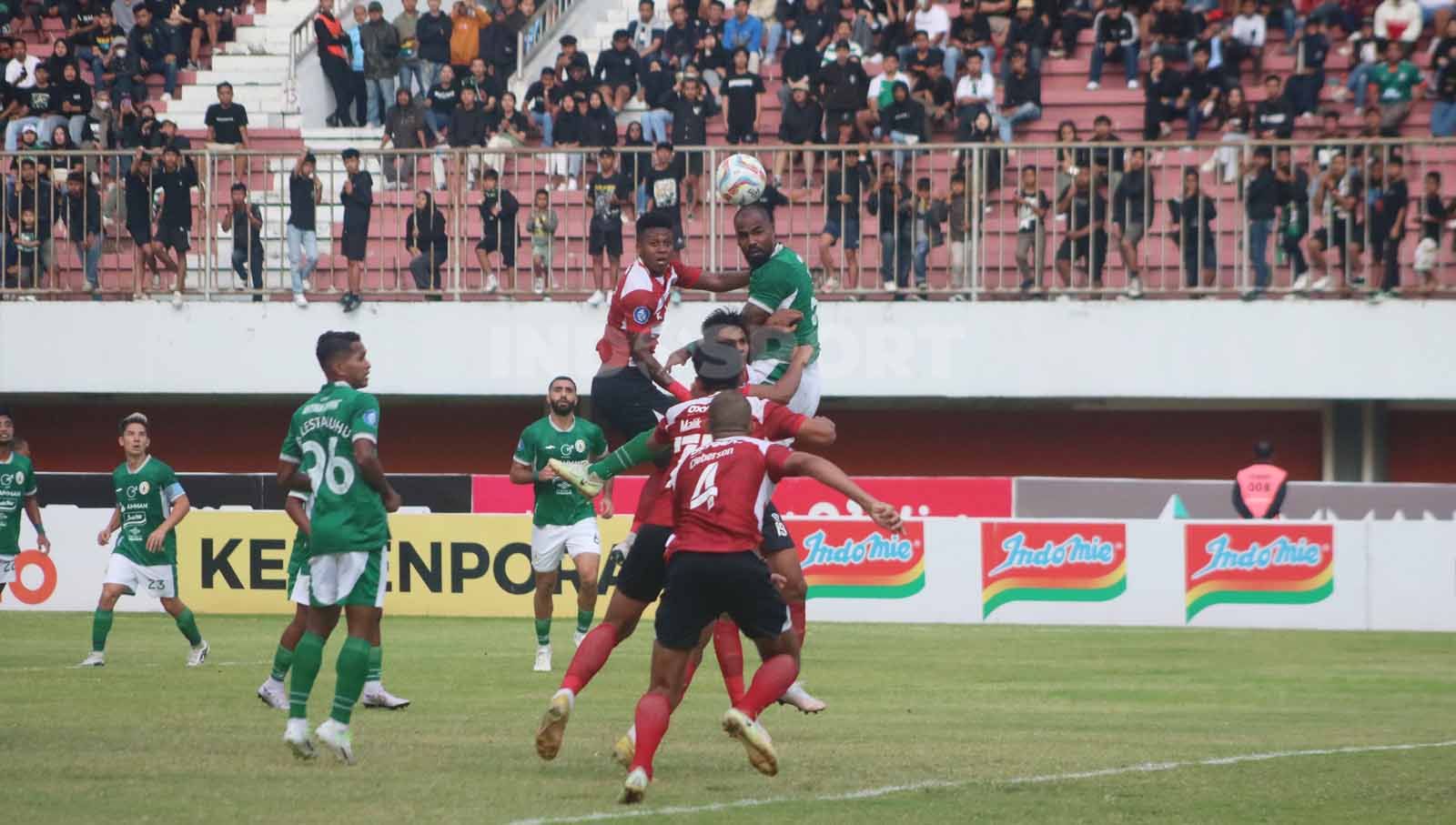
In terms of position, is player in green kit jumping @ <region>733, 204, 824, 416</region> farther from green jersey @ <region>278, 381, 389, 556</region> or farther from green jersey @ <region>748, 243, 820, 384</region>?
green jersey @ <region>278, 381, 389, 556</region>

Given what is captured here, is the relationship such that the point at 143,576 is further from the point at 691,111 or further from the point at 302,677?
the point at 691,111

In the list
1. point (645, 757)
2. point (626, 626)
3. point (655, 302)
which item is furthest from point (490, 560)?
point (645, 757)

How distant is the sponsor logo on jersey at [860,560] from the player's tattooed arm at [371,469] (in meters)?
12.8

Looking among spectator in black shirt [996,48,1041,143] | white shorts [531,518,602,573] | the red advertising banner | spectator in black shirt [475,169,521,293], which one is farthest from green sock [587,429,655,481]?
spectator in black shirt [996,48,1041,143]

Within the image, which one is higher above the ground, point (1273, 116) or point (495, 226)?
point (1273, 116)

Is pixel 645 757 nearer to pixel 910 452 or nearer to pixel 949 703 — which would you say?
pixel 949 703

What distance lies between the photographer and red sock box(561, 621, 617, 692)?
9.78 m

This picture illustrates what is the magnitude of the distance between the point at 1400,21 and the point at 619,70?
10.3 m

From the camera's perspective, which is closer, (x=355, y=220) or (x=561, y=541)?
(x=561, y=541)

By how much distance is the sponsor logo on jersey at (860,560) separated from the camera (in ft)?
75.0

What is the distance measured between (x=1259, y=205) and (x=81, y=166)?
14407mm

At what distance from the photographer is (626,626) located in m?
10.3

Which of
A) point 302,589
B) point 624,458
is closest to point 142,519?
point 302,589

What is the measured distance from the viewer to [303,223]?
85.3ft
